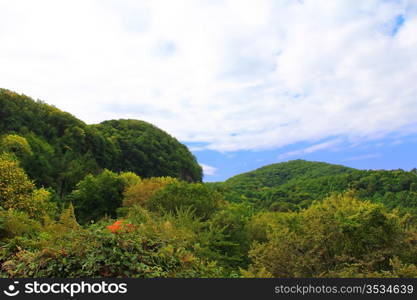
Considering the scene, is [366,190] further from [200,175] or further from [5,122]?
[5,122]

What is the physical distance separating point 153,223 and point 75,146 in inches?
2126

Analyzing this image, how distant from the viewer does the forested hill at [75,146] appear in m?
46.0

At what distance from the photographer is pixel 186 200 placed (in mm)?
26312

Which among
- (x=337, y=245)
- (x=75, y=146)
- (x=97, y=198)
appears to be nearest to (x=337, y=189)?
(x=75, y=146)

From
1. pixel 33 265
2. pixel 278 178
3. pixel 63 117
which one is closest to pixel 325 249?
pixel 33 265

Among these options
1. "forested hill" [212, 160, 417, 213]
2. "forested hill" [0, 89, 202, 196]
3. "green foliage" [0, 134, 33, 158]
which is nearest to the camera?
"green foliage" [0, 134, 33, 158]

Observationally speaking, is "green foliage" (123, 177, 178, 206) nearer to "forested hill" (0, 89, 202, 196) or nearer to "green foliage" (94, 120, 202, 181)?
"forested hill" (0, 89, 202, 196)

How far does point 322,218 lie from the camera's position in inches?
463

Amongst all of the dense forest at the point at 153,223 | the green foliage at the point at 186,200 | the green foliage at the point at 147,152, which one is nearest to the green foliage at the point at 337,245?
the dense forest at the point at 153,223

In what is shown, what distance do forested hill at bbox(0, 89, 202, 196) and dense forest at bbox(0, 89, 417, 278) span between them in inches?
8.2

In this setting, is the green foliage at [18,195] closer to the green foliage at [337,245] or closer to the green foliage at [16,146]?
the green foliage at [337,245]

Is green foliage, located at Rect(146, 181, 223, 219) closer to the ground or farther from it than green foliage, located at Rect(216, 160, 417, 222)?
closer to the ground

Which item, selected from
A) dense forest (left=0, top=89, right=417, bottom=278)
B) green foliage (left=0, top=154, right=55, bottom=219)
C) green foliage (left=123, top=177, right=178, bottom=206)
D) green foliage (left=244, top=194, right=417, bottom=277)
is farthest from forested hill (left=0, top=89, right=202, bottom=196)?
green foliage (left=244, top=194, right=417, bottom=277)

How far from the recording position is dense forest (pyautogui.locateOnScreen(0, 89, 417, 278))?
7.45m
